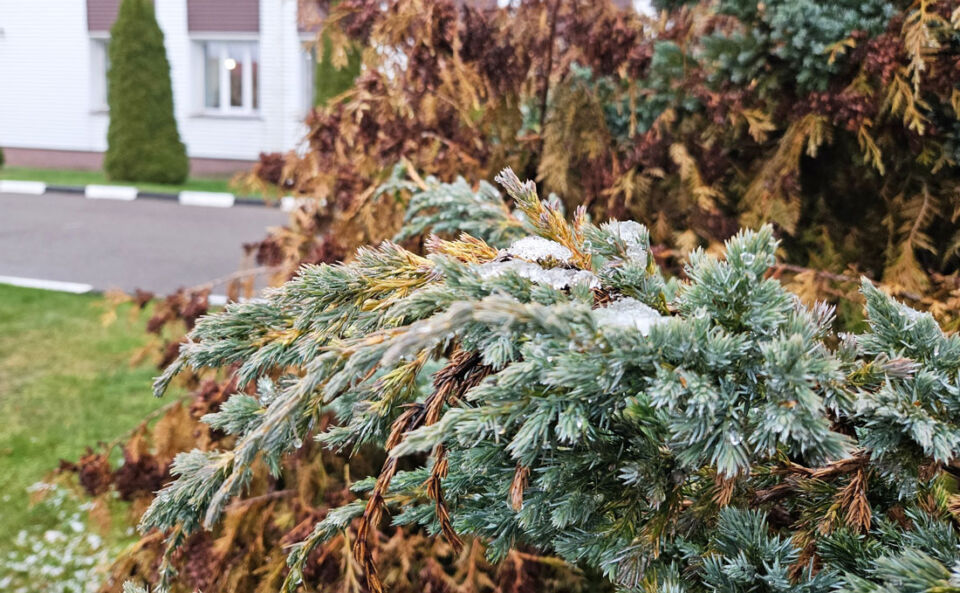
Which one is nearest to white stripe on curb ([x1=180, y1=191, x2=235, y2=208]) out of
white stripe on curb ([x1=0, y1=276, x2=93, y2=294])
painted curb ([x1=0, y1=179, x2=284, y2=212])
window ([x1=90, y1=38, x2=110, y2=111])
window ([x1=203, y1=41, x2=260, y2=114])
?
painted curb ([x1=0, y1=179, x2=284, y2=212])

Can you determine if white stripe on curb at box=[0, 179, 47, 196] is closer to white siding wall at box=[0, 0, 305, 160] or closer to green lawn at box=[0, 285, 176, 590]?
white siding wall at box=[0, 0, 305, 160]

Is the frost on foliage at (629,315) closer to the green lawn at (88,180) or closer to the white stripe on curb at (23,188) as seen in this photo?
the green lawn at (88,180)

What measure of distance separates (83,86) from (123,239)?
31.3ft

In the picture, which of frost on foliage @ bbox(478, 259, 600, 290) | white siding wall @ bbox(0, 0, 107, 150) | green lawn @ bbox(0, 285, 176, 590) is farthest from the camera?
white siding wall @ bbox(0, 0, 107, 150)

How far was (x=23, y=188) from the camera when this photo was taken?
13500 millimetres

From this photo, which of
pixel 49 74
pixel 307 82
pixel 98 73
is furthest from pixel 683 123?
pixel 49 74

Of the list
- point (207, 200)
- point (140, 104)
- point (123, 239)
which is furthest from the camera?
point (140, 104)

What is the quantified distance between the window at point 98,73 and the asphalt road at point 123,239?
16.5 feet

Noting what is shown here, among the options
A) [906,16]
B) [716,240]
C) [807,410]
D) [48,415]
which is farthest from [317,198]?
[48,415]

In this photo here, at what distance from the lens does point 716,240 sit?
2141 mm

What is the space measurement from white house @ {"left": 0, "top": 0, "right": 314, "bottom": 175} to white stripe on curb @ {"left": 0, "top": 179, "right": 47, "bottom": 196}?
3.63 m

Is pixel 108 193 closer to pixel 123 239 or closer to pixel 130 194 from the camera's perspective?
pixel 130 194

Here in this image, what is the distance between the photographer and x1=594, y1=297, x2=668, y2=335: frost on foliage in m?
0.79

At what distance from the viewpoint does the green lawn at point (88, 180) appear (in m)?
14.5
